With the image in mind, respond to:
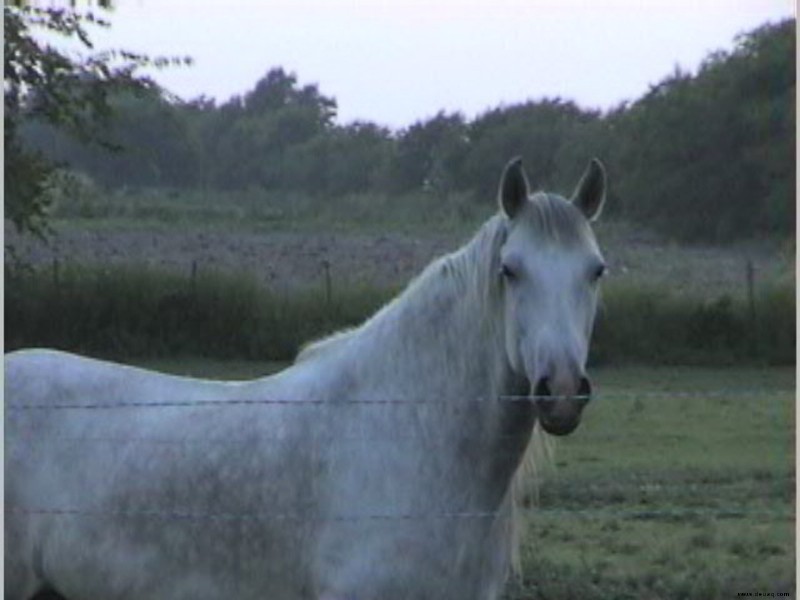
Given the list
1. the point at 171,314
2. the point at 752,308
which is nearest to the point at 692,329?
the point at 752,308

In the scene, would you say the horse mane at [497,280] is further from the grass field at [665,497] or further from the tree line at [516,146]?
the tree line at [516,146]

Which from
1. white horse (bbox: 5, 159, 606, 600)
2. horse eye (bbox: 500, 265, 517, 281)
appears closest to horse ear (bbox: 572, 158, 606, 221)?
white horse (bbox: 5, 159, 606, 600)

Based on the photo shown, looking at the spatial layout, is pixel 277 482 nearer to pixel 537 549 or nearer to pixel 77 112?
pixel 537 549

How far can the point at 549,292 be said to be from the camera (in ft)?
14.5

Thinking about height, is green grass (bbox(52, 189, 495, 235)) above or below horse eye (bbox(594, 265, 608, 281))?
below

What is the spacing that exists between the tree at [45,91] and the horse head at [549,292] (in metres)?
11.9

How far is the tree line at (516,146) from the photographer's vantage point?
21578mm

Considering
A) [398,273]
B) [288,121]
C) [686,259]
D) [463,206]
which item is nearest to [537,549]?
[398,273]

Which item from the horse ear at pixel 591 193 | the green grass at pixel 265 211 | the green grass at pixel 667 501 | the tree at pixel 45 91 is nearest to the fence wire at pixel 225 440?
the horse ear at pixel 591 193

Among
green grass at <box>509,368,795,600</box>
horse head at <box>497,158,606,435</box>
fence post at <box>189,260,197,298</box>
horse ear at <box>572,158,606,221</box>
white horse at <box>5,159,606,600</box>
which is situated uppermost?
horse ear at <box>572,158,606,221</box>

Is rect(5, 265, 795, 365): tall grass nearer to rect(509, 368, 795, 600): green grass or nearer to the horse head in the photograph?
rect(509, 368, 795, 600): green grass

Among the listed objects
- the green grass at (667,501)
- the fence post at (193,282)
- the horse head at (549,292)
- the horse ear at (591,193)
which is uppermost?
the horse ear at (591,193)

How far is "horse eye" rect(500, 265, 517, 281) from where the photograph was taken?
14.8 ft

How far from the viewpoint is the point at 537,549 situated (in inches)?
333
